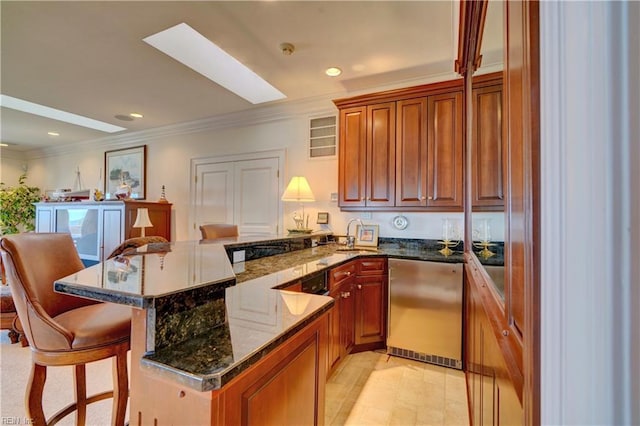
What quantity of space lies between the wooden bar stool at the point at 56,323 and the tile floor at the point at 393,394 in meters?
1.28

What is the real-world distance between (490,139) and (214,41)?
2.45 m

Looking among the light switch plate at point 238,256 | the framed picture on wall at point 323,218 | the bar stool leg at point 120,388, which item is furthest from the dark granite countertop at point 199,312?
the framed picture on wall at point 323,218

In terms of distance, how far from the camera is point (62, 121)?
4625 millimetres

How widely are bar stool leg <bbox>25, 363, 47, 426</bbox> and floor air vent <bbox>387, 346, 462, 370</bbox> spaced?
2301 millimetres

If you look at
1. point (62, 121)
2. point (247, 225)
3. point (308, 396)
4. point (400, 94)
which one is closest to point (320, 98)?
point (400, 94)

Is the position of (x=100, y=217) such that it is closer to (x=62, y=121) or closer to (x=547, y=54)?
(x=62, y=121)

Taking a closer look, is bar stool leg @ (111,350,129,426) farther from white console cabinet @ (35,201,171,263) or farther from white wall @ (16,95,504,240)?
white console cabinet @ (35,201,171,263)

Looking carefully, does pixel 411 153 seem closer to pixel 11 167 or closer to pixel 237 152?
pixel 237 152

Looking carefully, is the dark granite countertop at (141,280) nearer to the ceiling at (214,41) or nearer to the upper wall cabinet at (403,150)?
the ceiling at (214,41)

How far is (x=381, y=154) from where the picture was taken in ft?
9.73

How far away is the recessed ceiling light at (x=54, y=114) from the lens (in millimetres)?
3963

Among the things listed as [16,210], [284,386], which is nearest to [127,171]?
[16,210]

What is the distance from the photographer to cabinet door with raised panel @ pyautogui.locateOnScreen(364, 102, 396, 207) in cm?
292

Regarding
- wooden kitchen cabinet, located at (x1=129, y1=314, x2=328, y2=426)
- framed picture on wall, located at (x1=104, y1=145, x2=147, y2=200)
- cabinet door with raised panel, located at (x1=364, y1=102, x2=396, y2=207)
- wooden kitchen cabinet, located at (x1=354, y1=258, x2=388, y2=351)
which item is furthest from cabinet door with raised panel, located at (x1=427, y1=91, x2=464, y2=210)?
A: framed picture on wall, located at (x1=104, y1=145, x2=147, y2=200)
